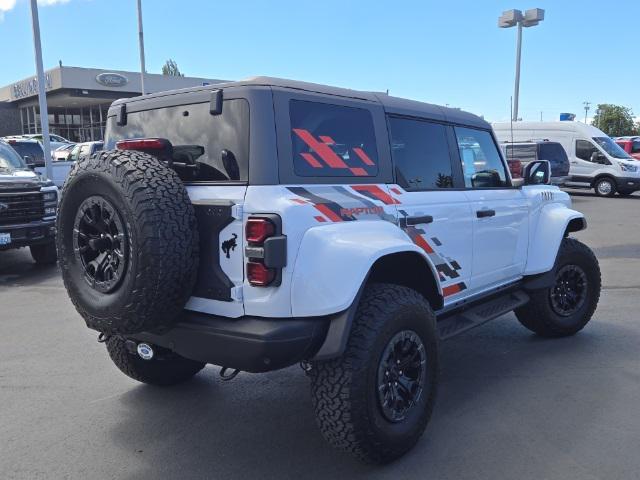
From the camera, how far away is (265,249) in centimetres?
265

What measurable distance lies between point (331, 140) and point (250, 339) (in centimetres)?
119

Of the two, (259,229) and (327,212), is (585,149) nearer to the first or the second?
(327,212)

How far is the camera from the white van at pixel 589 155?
745 inches

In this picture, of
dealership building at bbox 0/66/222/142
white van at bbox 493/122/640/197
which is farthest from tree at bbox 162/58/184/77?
white van at bbox 493/122/640/197

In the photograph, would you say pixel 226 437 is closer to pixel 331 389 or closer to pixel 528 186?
pixel 331 389

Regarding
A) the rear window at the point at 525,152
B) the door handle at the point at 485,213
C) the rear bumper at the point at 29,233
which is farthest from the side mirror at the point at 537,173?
the rear window at the point at 525,152

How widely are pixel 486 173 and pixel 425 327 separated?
178 cm

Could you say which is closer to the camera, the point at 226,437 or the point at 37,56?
the point at 226,437

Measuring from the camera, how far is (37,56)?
44.1 feet

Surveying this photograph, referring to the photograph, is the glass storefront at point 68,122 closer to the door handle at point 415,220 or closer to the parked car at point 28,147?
the parked car at point 28,147

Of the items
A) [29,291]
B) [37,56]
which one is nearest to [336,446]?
[29,291]

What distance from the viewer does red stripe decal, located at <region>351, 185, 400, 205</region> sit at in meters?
3.23

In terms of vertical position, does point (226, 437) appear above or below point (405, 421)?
below

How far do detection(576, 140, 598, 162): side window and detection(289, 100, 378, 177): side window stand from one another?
18289 millimetres
